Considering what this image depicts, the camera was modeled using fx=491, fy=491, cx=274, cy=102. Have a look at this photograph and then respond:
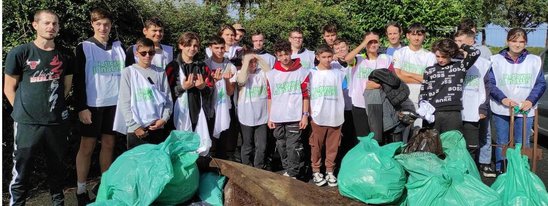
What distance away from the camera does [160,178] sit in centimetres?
340

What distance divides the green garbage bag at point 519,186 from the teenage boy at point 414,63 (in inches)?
59.1

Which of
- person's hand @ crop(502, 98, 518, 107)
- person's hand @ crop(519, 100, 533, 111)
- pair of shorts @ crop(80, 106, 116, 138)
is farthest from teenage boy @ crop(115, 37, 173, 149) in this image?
person's hand @ crop(519, 100, 533, 111)

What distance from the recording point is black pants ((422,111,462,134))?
4.59 m

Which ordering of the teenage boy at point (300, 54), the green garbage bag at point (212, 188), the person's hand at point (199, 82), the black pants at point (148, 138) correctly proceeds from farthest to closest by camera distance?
the teenage boy at point (300, 54) < the person's hand at point (199, 82) < the black pants at point (148, 138) < the green garbage bag at point (212, 188)

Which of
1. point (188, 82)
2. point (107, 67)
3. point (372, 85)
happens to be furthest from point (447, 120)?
point (107, 67)

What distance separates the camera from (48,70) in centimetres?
378

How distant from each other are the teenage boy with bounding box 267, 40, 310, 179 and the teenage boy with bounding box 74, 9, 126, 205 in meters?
1.49

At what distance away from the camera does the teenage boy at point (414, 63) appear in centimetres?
491

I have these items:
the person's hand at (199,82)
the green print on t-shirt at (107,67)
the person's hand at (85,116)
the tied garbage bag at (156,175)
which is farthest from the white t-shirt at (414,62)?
the person's hand at (85,116)

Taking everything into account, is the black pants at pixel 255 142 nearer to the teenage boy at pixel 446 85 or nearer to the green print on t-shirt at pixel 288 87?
the green print on t-shirt at pixel 288 87

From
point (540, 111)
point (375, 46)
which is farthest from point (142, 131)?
point (540, 111)

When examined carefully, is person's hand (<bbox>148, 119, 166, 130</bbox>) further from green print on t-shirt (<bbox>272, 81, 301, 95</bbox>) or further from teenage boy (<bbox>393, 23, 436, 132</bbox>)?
teenage boy (<bbox>393, 23, 436, 132</bbox>)

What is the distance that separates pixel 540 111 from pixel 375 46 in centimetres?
353

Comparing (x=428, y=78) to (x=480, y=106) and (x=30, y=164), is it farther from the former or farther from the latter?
(x=30, y=164)
